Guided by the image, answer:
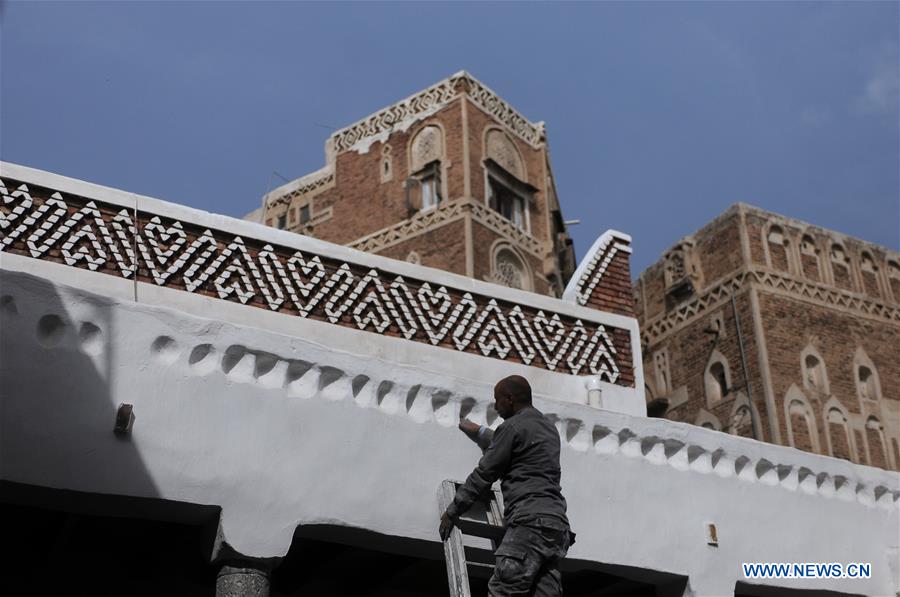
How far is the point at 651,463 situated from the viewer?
28.5 feet

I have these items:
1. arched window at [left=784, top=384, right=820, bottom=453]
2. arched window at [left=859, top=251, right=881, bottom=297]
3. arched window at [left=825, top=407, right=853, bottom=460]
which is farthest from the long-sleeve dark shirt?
arched window at [left=859, top=251, right=881, bottom=297]

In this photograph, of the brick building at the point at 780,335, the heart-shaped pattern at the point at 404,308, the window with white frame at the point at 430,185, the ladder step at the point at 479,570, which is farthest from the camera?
the window with white frame at the point at 430,185

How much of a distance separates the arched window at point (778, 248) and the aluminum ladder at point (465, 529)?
20.9 metres

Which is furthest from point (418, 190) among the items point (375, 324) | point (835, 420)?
point (375, 324)

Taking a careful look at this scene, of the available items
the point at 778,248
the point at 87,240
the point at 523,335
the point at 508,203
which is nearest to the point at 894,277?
the point at 778,248

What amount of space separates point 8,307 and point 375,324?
305 cm

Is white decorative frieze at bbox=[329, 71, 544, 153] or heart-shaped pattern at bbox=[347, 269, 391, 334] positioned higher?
white decorative frieze at bbox=[329, 71, 544, 153]

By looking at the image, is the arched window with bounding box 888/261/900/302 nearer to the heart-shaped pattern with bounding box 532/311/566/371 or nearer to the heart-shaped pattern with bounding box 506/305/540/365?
Answer: the heart-shaped pattern with bounding box 532/311/566/371

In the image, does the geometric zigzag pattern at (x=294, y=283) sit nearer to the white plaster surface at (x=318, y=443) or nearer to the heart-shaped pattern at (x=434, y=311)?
the heart-shaped pattern at (x=434, y=311)

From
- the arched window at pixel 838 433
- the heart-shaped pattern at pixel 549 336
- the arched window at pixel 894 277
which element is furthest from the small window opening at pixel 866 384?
the heart-shaped pattern at pixel 549 336

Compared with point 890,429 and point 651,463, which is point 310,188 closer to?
point 890,429

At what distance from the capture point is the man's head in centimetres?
614

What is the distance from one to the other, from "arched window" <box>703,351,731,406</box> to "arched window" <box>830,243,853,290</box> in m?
3.51

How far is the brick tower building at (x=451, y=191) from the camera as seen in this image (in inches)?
984
